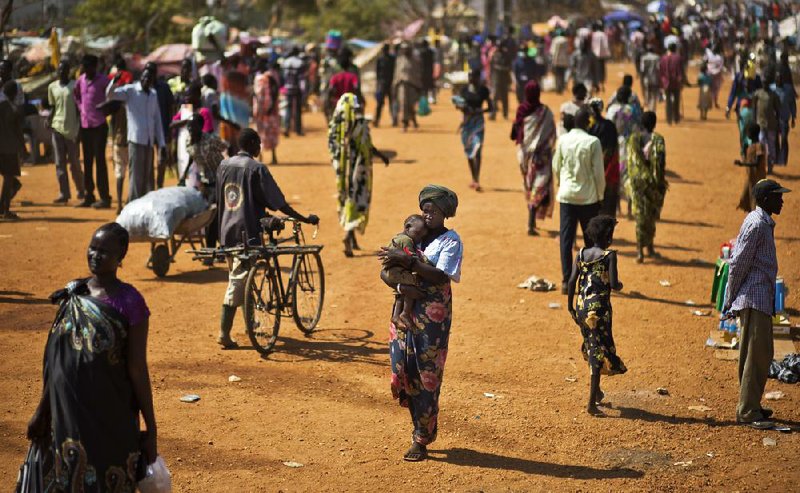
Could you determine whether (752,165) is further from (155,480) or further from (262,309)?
(155,480)

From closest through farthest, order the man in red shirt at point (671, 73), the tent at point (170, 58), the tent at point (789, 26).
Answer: the man in red shirt at point (671, 73), the tent at point (170, 58), the tent at point (789, 26)

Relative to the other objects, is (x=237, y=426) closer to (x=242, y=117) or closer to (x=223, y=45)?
(x=242, y=117)

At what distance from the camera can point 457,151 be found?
2102cm

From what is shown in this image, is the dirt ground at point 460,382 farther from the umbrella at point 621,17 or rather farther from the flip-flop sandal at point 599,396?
the umbrella at point 621,17

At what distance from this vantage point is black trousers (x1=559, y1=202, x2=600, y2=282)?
415 inches

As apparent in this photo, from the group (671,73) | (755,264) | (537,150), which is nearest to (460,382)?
(755,264)

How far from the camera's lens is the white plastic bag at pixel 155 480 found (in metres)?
4.53

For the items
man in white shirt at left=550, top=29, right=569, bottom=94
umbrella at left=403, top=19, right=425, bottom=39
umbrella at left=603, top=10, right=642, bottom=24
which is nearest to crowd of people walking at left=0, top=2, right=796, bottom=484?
man in white shirt at left=550, top=29, right=569, bottom=94

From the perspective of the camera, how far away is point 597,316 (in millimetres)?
7363

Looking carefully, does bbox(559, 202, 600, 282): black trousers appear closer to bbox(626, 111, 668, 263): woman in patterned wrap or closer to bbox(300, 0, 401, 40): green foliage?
bbox(626, 111, 668, 263): woman in patterned wrap

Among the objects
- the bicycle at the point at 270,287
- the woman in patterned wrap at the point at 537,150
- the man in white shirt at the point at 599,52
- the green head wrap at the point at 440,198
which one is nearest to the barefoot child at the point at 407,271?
the green head wrap at the point at 440,198

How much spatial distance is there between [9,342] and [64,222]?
18.5 feet

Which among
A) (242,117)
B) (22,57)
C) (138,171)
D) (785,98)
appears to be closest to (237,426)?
(138,171)

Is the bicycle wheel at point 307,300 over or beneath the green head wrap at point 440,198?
beneath
